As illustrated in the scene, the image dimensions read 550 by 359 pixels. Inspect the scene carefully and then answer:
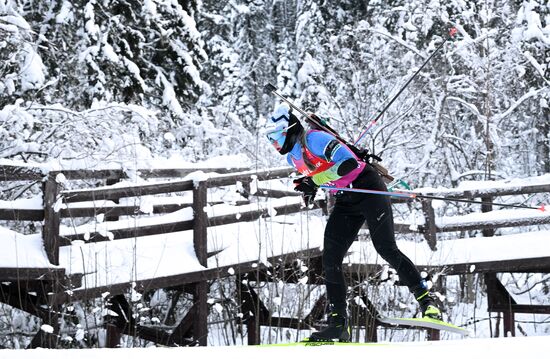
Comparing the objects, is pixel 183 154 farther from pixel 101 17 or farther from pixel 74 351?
pixel 74 351

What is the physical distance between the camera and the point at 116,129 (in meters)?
10.2

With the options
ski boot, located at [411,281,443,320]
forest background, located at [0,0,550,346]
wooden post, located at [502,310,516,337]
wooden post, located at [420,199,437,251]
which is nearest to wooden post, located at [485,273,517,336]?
wooden post, located at [502,310,516,337]

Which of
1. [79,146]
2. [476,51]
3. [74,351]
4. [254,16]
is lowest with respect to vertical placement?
[74,351]

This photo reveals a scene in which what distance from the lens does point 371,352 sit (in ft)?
12.5

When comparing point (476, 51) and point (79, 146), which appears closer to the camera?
point (79, 146)

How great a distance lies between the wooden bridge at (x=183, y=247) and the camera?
678 centimetres

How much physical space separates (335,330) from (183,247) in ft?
9.90

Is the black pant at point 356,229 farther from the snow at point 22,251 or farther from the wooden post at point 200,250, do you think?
the snow at point 22,251

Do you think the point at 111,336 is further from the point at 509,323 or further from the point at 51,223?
the point at 509,323

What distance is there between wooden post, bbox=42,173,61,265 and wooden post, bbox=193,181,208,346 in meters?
1.61

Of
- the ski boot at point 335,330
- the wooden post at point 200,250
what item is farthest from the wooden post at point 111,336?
the ski boot at point 335,330

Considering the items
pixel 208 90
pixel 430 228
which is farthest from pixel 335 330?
pixel 208 90

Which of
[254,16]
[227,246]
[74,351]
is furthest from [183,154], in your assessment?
[254,16]

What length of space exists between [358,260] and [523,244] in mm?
2441
